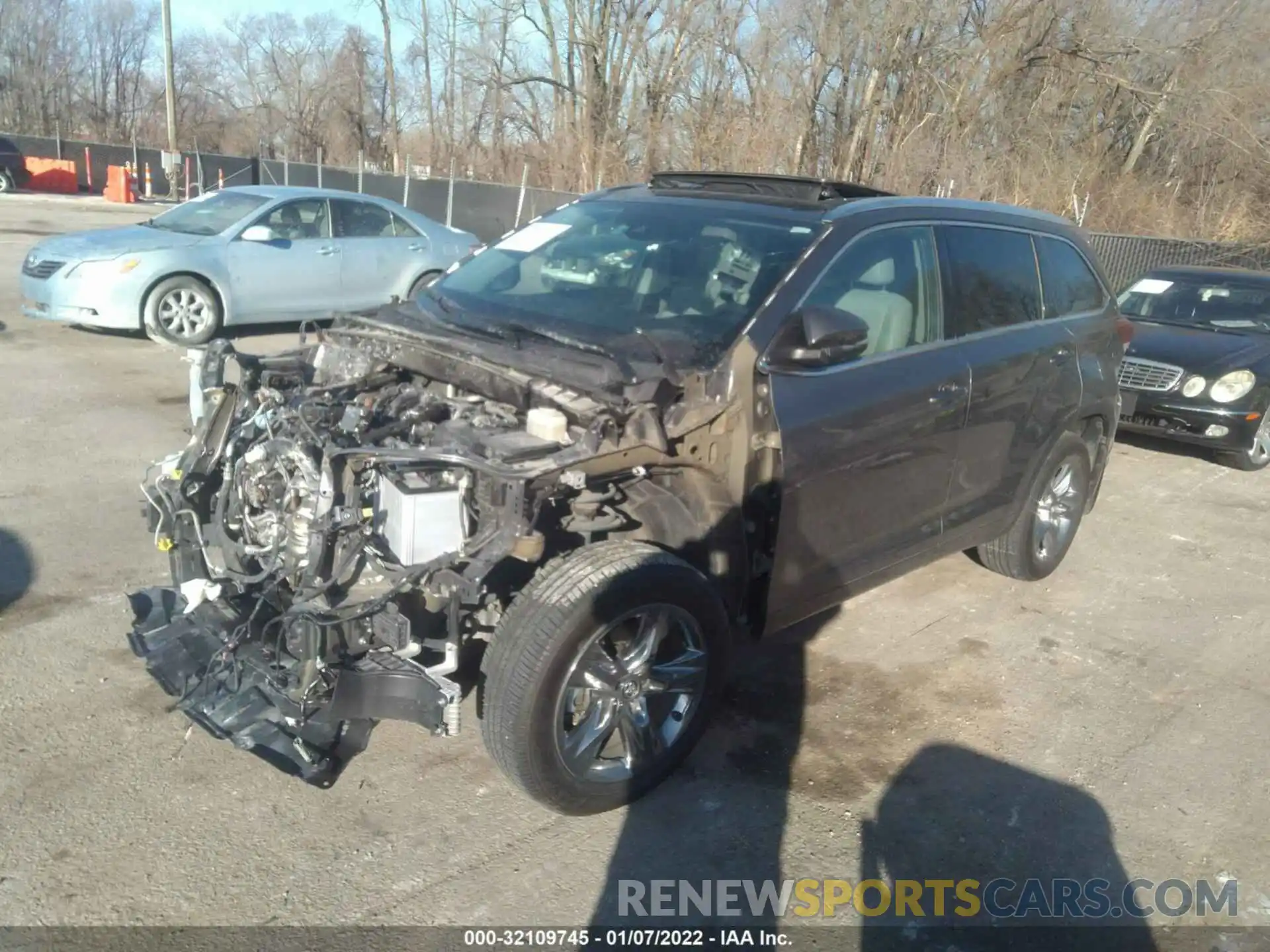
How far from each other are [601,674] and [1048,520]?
3318mm

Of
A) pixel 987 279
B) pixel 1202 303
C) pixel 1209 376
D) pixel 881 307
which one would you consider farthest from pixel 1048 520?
pixel 1202 303

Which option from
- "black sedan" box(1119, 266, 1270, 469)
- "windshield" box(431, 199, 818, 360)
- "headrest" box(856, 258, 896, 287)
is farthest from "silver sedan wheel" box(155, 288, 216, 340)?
"black sedan" box(1119, 266, 1270, 469)

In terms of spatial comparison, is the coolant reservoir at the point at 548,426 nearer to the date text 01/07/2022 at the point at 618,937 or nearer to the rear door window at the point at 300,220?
the date text 01/07/2022 at the point at 618,937

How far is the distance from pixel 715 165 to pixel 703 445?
18546 mm

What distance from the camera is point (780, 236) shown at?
3967 mm

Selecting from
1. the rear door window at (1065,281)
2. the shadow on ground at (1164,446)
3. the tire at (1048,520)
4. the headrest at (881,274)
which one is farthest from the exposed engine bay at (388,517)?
the shadow on ground at (1164,446)

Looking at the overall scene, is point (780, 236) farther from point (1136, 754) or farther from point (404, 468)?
point (1136, 754)

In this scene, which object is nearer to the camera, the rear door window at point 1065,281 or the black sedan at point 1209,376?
the rear door window at point 1065,281

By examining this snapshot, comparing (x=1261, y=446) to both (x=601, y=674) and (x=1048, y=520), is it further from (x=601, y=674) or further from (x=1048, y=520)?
(x=601, y=674)

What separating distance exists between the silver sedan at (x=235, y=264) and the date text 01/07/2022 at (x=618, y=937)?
6.87 m

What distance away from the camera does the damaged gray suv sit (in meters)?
3.15

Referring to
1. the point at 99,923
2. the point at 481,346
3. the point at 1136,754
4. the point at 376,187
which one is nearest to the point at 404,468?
the point at 481,346

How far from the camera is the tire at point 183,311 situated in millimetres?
9648

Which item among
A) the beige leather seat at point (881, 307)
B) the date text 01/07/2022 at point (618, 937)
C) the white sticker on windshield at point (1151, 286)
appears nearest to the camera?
the date text 01/07/2022 at point (618, 937)
